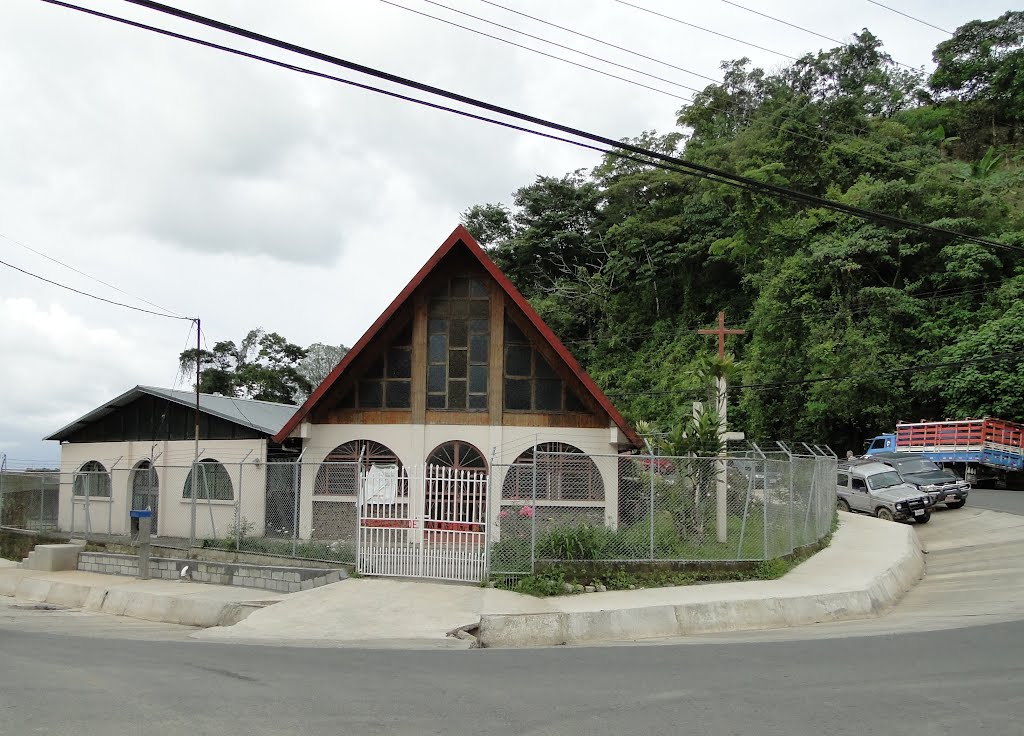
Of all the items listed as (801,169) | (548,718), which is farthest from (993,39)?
(548,718)

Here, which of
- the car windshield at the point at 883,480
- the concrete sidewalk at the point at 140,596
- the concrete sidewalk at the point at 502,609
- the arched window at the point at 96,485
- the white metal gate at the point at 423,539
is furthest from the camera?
the arched window at the point at 96,485

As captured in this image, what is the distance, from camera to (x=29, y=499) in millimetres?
25562

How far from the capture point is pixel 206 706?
707cm

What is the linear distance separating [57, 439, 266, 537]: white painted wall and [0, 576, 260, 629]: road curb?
3.35 meters

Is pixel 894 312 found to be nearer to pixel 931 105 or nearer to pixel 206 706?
pixel 931 105

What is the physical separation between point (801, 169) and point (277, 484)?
3274 centimetres

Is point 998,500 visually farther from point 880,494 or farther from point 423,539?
point 423,539

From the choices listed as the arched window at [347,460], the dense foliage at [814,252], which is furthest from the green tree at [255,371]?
the arched window at [347,460]

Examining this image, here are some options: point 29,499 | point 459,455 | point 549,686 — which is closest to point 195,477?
point 459,455

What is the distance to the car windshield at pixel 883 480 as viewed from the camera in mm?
25672

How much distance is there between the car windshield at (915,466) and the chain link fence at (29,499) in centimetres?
2513

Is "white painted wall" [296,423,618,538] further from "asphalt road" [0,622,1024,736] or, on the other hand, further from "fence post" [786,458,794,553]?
"asphalt road" [0,622,1024,736]

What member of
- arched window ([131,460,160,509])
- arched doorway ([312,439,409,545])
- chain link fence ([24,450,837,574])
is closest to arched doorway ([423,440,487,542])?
chain link fence ([24,450,837,574])

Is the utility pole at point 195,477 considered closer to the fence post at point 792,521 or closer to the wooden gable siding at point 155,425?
the wooden gable siding at point 155,425
